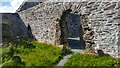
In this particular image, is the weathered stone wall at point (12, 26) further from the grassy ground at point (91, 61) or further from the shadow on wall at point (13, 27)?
the grassy ground at point (91, 61)

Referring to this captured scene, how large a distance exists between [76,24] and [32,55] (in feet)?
41.9

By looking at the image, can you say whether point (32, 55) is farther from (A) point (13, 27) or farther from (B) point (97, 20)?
(A) point (13, 27)

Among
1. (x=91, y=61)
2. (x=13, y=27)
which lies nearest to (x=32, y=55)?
(x=91, y=61)

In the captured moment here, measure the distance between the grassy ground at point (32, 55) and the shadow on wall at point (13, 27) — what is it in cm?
679

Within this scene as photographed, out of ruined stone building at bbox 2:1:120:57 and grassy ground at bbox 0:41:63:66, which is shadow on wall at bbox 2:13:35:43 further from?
grassy ground at bbox 0:41:63:66

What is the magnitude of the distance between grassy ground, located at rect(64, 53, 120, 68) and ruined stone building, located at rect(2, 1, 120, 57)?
0.70 meters

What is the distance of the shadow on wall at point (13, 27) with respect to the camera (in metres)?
28.4

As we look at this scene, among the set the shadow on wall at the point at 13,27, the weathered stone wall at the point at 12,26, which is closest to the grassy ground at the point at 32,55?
the shadow on wall at the point at 13,27

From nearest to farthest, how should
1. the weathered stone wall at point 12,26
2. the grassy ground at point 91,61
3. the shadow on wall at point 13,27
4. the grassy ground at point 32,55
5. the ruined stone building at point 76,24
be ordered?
the grassy ground at point 91,61
the ruined stone building at point 76,24
the grassy ground at point 32,55
the shadow on wall at point 13,27
the weathered stone wall at point 12,26

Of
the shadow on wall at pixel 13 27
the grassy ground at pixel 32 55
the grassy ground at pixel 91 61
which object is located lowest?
the grassy ground at pixel 91 61

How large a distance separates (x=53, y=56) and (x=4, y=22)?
14.8 metres

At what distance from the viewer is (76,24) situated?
2941 centimetres

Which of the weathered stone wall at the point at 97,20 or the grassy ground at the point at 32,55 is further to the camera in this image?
the grassy ground at the point at 32,55

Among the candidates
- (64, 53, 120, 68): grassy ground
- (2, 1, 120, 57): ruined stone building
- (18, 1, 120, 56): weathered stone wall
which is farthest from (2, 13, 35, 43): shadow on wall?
(64, 53, 120, 68): grassy ground
